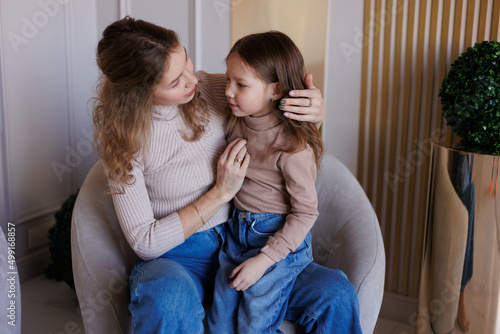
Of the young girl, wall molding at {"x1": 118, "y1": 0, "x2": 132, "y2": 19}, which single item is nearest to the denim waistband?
the young girl

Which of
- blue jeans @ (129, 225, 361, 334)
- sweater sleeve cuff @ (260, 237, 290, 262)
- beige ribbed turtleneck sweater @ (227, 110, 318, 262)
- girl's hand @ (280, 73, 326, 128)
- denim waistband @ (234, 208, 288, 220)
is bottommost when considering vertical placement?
blue jeans @ (129, 225, 361, 334)

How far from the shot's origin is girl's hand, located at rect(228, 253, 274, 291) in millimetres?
1311

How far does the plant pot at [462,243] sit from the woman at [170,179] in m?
0.52

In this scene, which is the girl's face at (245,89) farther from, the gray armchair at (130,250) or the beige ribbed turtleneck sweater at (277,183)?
the gray armchair at (130,250)

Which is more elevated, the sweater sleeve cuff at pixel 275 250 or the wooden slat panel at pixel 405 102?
the wooden slat panel at pixel 405 102

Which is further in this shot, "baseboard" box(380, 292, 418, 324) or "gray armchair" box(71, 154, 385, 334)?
"baseboard" box(380, 292, 418, 324)

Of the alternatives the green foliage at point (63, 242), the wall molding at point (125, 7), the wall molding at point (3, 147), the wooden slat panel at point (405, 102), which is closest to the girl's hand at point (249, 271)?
the wooden slat panel at point (405, 102)

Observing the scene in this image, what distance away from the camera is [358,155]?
7.12 ft

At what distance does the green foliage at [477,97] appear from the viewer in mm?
1570

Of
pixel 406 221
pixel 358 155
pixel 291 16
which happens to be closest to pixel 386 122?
pixel 358 155

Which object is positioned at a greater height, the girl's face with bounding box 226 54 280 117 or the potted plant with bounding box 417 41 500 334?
the girl's face with bounding box 226 54 280 117

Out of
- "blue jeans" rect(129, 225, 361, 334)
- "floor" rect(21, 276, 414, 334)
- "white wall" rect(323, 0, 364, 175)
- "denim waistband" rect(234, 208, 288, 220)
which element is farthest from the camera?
"floor" rect(21, 276, 414, 334)

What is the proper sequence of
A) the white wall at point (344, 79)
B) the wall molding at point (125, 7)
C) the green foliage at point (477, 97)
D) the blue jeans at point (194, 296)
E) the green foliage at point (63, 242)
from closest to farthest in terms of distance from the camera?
the blue jeans at point (194, 296) < the green foliage at point (477, 97) < the white wall at point (344, 79) < the green foliage at point (63, 242) < the wall molding at point (125, 7)

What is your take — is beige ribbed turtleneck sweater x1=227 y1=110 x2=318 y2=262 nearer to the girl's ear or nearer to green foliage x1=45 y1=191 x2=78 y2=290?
the girl's ear
